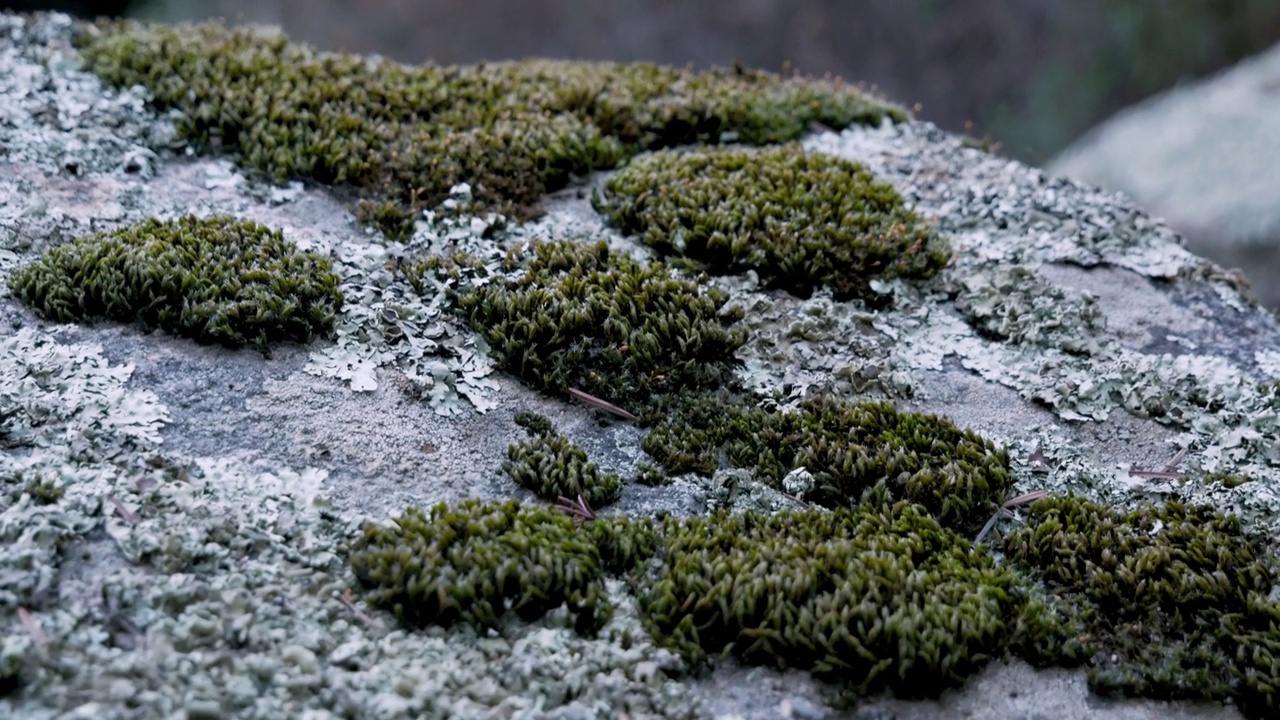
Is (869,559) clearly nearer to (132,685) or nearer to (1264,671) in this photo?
(1264,671)

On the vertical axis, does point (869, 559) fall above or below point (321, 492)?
above

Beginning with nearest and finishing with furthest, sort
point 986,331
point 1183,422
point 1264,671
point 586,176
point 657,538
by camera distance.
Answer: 1. point 1264,671
2. point 657,538
3. point 1183,422
4. point 986,331
5. point 586,176

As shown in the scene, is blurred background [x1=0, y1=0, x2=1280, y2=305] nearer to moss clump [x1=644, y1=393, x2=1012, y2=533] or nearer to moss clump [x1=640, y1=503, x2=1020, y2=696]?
moss clump [x1=644, y1=393, x2=1012, y2=533]

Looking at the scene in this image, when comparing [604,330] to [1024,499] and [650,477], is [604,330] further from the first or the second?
[1024,499]

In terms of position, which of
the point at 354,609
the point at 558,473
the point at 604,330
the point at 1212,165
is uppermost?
the point at 1212,165

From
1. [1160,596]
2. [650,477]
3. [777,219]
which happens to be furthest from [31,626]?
[777,219]

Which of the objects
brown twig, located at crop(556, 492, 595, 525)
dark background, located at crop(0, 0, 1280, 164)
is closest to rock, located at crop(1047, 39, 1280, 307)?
dark background, located at crop(0, 0, 1280, 164)

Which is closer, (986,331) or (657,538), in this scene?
(657,538)

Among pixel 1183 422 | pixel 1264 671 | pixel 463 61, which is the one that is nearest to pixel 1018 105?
pixel 463 61
